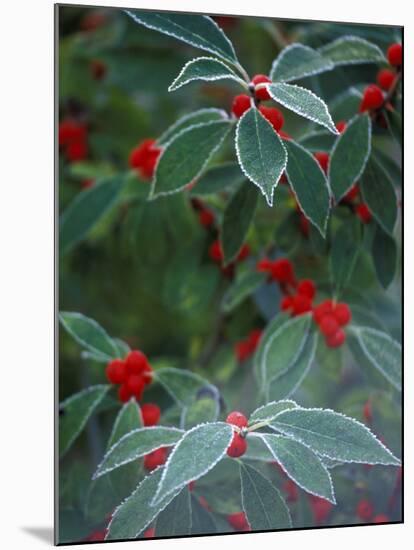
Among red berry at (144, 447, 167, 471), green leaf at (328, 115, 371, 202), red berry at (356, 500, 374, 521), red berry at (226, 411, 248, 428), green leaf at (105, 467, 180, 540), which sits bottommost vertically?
red berry at (356, 500, 374, 521)

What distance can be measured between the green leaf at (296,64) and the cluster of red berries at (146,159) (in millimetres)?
282

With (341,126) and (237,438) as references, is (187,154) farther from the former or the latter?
(237,438)

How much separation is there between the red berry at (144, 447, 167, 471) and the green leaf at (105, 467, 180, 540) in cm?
7

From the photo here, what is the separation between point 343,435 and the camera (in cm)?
171

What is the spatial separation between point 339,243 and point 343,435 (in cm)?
36

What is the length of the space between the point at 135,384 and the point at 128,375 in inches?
0.7

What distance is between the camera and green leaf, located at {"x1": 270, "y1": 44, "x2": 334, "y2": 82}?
5.99 ft

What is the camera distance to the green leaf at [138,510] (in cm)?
173

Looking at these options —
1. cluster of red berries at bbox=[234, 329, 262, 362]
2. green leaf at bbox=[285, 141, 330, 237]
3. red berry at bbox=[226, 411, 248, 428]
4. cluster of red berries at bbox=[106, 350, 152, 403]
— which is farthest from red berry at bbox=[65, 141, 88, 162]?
red berry at bbox=[226, 411, 248, 428]

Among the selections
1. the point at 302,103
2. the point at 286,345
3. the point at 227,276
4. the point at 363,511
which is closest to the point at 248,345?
the point at 227,276

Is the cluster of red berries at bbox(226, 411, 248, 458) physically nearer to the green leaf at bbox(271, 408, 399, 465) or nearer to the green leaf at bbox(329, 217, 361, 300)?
the green leaf at bbox(271, 408, 399, 465)

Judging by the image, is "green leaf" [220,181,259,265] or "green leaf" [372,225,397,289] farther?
"green leaf" [372,225,397,289]

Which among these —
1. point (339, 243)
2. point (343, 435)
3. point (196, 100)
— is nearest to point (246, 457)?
point (343, 435)

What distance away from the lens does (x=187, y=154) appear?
1.79 meters
